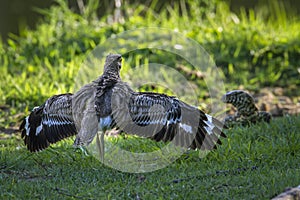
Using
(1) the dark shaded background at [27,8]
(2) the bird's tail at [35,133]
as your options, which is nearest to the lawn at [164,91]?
(2) the bird's tail at [35,133]

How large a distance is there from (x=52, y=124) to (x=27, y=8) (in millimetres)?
8017

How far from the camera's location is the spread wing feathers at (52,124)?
18.9 ft

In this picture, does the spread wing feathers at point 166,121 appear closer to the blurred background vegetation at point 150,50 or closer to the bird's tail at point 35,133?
the bird's tail at point 35,133

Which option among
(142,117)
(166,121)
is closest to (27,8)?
(142,117)

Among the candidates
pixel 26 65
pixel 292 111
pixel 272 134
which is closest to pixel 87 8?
→ pixel 26 65

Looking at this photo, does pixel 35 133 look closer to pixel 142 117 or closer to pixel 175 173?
pixel 142 117

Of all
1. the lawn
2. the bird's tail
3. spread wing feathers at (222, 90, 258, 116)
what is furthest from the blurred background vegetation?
the bird's tail

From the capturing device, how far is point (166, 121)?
217 inches

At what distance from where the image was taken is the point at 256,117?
274 inches

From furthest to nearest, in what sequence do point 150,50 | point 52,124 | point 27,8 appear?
point 27,8, point 150,50, point 52,124

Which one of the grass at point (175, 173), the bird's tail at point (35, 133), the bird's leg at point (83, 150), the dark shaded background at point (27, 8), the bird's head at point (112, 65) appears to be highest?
the dark shaded background at point (27, 8)

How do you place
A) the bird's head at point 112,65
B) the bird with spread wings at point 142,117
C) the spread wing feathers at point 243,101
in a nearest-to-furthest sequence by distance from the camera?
1. the bird with spread wings at point 142,117
2. the bird's head at point 112,65
3. the spread wing feathers at point 243,101

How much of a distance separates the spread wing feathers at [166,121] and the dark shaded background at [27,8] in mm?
6809

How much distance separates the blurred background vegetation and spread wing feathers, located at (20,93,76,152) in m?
1.95
